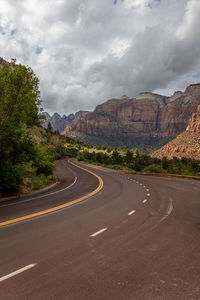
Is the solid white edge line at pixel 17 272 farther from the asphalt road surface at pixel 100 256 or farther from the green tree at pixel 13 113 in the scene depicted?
the green tree at pixel 13 113

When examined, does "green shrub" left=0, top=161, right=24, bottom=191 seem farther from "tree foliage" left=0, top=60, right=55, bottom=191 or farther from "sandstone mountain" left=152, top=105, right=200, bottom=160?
"sandstone mountain" left=152, top=105, right=200, bottom=160

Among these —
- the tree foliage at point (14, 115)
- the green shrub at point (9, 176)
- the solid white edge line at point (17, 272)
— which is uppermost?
the tree foliage at point (14, 115)

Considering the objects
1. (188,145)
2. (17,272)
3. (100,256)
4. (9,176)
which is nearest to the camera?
(17,272)

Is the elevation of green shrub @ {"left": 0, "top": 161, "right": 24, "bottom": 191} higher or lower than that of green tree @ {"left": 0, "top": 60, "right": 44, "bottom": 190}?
lower

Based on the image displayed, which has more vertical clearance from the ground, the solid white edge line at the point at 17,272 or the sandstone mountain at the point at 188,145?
the sandstone mountain at the point at 188,145

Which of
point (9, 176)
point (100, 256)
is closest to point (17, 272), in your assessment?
point (100, 256)

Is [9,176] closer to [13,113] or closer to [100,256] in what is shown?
[13,113]

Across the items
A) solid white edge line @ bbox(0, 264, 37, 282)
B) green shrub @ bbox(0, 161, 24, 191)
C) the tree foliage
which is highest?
the tree foliage

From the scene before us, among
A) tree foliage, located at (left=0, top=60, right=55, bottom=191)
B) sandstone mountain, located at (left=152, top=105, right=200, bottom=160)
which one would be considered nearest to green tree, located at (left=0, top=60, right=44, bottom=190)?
tree foliage, located at (left=0, top=60, right=55, bottom=191)

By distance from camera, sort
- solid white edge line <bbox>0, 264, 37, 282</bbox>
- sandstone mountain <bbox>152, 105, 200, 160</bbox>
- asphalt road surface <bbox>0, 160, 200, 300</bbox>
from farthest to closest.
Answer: sandstone mountain <bbox>152, 105, 200, 160</bbox> → solid white edge line <bbox>0, 264, 37, 282</bbox> → asphalt road surface <bbox>0, 160, 200, 300</bbox>

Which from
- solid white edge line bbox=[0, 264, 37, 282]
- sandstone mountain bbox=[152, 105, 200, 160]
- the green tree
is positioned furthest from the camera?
sandstone mountain bbox=[152, 105, 200, 160]

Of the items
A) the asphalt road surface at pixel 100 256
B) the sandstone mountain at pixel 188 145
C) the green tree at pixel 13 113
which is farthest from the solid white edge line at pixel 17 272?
the sandstone mountain at pixel 188 145

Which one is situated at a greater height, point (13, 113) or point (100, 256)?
point (13, 113)

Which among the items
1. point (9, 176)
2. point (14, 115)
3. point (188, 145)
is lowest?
point (9, 176)
